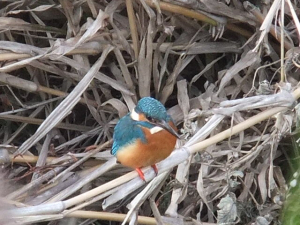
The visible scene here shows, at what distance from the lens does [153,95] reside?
99.3 inches

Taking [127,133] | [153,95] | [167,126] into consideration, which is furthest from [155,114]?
[153,95]

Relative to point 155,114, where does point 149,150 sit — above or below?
below

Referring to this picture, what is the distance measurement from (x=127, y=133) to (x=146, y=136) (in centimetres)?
9

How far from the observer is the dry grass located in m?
2.12

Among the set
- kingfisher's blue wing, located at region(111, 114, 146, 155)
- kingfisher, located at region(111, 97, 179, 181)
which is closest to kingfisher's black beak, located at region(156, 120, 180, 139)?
kingfisher, located at region(111, 97, 179, 181)

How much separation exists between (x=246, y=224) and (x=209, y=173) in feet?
0.84

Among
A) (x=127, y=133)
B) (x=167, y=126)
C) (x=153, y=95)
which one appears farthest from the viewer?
(x=153, y=95)

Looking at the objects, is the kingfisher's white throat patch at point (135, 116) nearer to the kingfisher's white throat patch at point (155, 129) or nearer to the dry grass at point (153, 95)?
the kingfisher's white throat patch at point (155, 129)

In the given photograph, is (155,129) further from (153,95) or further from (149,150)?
(153,95)

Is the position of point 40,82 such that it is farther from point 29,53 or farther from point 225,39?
point 225,39

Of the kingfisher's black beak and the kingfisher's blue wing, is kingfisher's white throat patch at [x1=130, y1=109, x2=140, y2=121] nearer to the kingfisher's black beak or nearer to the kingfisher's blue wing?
the kingfisher's blue wing

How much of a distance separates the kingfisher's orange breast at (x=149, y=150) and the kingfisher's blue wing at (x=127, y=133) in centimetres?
2

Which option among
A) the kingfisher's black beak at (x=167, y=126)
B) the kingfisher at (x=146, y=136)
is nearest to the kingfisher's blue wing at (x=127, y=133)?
the kingfisher at (x=146, y=136)

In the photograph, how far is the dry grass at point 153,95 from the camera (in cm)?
212
